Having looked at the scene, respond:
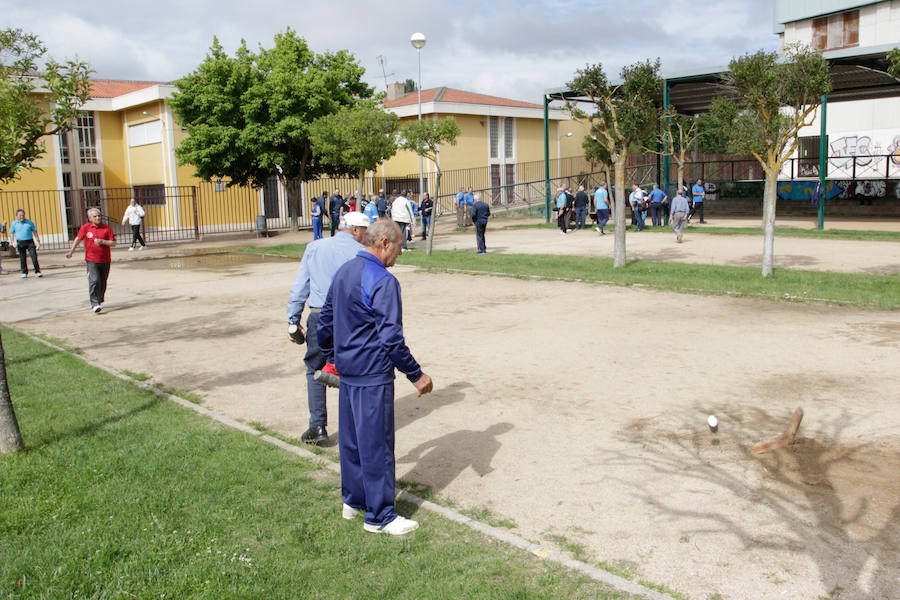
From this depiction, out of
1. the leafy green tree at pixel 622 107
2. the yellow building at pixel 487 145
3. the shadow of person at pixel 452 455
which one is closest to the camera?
the shadow of person at pixel 452 455

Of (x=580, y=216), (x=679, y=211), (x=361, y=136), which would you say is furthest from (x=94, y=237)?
(x=580, y=216)

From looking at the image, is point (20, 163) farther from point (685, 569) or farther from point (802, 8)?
point (802, 8)

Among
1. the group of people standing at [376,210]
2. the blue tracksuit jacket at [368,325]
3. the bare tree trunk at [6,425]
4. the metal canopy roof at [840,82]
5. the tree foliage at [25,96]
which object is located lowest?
the bare tree trunk at [6,425]

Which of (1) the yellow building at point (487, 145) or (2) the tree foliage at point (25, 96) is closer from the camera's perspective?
(2) the tree foliage at point (25, 96)

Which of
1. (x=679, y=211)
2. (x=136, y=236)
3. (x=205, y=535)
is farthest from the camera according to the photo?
(x=136, y=236)

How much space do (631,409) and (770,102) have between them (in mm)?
8722

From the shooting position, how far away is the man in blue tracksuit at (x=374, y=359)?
411cm

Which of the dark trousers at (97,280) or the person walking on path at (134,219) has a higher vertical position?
the person walking on path at (134,219)

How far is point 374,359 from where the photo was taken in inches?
165

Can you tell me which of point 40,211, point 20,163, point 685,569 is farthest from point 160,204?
point 685,569

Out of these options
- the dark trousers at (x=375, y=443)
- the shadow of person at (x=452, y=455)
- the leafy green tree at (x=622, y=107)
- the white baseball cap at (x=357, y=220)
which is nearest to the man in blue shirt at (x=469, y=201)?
the leafy green tree at (x=622, y=107)

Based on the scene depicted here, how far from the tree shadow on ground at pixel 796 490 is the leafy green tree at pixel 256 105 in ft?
71.1

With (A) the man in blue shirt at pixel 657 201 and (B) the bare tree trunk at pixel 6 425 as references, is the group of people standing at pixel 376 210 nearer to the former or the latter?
(A) the man in blue shirt at pixel 657 201

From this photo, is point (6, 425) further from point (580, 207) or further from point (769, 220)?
point (580, 207)
